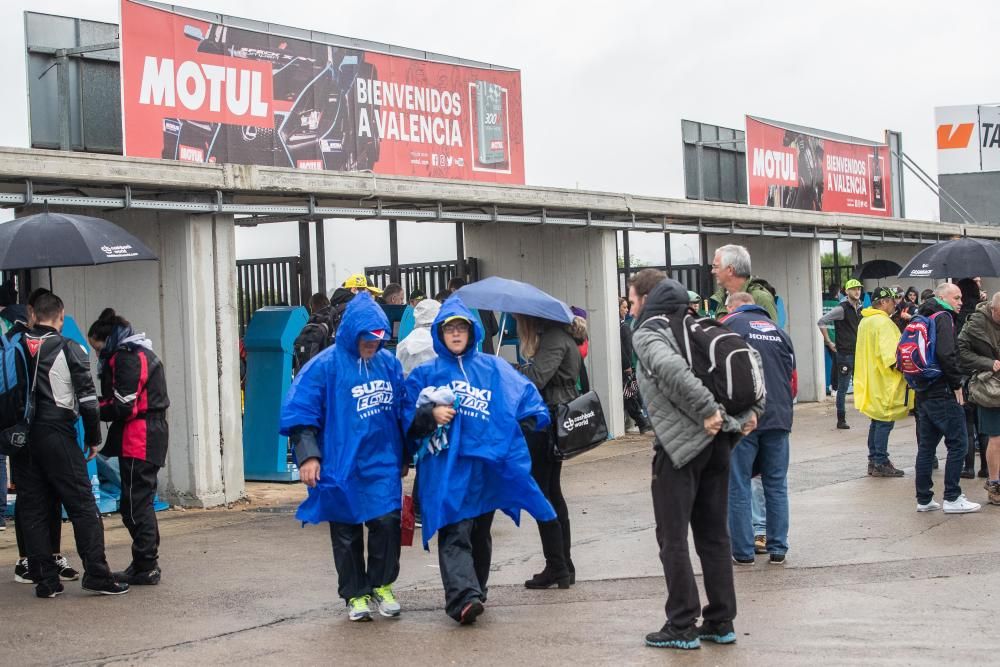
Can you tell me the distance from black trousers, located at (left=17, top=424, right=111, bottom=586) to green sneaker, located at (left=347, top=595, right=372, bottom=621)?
170 cm

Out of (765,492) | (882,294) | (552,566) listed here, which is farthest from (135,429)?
(882,294)

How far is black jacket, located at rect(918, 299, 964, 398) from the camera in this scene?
32.2ft

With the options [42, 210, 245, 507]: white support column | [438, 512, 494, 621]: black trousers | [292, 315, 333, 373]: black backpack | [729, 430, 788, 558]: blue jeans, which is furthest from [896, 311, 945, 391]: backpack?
[42, 210, 245, 507]: white support column

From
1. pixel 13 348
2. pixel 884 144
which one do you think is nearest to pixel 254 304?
pixel 13 348

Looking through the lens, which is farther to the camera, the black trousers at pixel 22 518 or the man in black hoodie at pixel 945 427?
the man in black hoodie at pixel 945 427

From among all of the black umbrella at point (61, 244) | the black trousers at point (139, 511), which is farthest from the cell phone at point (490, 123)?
the black trousers at point (139, 511)

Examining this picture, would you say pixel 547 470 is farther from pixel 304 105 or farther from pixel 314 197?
pixel 304 105

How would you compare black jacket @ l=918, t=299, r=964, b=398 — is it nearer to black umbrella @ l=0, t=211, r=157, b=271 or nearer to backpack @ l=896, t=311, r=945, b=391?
backpack @ l=896, t=311, r=945, b=391

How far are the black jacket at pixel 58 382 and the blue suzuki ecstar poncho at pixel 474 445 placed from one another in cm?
205

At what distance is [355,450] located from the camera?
6605mm

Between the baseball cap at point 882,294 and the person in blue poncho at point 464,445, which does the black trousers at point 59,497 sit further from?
the baseball cap at point 882,294

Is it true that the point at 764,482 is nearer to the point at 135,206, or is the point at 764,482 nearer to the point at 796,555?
the point at 796,555

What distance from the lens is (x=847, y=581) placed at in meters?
7.58

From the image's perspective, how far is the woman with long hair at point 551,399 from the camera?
7.49m
